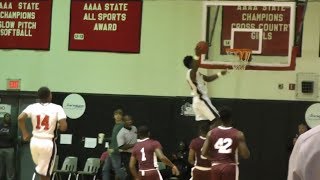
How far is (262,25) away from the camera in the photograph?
1401 centimetres

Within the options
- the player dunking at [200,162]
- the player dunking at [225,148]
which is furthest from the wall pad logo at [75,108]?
the player dunking at [225,148]

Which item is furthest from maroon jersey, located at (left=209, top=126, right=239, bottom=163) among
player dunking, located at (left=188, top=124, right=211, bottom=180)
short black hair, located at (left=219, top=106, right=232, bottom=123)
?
player dunking, located at (left=188, top=124, right=211, bottom=180)

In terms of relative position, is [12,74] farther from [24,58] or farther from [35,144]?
[35,144]

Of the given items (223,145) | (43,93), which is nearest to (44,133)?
(43,93)

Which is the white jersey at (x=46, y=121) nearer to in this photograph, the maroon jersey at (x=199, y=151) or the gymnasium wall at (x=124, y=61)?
the maroon jersey at (x=199, y=151)

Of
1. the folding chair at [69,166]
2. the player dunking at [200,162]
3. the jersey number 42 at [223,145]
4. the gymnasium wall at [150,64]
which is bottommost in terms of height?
the folding chair at [69,166]

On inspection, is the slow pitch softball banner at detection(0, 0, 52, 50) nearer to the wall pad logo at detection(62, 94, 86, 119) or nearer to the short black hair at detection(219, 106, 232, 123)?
the wall pad logo at detection(62, 94, 86, 119)

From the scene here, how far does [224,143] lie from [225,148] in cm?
8

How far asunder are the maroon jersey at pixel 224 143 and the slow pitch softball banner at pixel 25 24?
884 centimetres

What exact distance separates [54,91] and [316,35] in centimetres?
748

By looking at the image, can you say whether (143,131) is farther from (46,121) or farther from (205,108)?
(46,121)

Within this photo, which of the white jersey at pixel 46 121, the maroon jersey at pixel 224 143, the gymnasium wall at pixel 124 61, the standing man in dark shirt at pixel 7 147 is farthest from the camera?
the gymnasium wall at pixel 124 61

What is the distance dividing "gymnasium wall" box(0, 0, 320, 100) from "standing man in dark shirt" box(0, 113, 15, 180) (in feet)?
4.25

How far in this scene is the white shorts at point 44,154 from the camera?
324 inches
